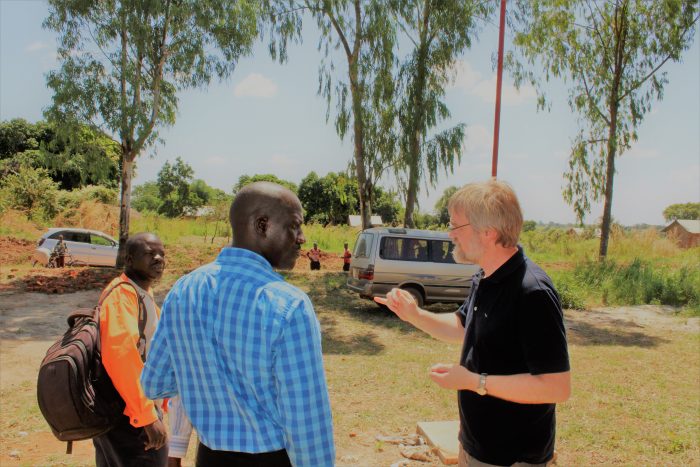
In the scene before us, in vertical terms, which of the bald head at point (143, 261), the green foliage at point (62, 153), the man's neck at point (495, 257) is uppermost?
the green foliage at point (62, 153)

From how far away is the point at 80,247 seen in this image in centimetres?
1697

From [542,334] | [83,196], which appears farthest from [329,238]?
[542,334]

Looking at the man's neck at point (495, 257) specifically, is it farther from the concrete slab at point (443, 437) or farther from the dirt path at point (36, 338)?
the dirt path at point (36, 338)

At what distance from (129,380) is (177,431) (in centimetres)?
118

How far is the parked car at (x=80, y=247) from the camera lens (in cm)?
1655

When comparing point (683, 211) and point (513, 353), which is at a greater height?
point (683, 211)

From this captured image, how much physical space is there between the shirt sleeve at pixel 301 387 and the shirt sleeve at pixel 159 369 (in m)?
0.50

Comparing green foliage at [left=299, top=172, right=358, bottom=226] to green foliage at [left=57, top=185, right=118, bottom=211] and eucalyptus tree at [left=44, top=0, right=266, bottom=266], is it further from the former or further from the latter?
eucalyptus tree at [left=44, top=0, right=266, bottom=266]

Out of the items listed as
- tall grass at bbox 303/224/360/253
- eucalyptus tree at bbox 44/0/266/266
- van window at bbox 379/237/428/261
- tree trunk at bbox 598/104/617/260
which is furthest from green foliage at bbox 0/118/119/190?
tree trunk at bbox 598/104/617/260

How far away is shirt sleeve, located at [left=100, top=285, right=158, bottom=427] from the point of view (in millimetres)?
2373

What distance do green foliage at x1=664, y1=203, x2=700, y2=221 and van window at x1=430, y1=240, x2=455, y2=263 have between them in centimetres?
10125

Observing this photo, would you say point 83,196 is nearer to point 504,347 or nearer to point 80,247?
point 80,247

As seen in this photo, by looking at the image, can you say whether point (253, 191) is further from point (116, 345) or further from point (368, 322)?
point (368, 322)

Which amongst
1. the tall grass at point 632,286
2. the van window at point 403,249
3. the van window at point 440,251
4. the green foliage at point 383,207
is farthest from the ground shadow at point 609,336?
the green foliage at point 383,207
